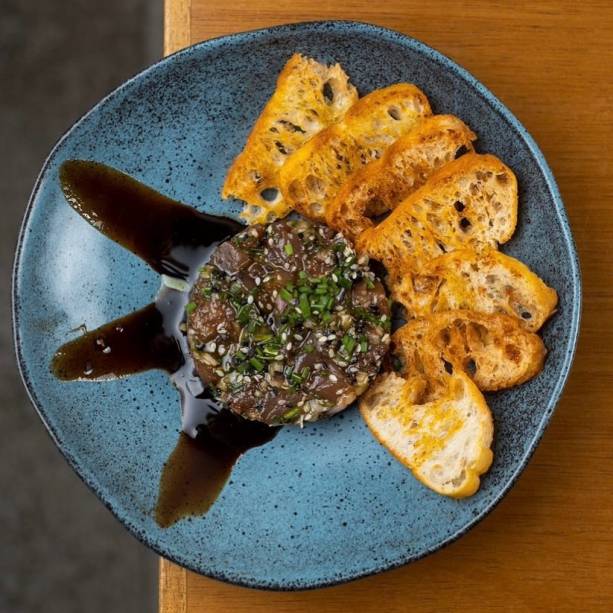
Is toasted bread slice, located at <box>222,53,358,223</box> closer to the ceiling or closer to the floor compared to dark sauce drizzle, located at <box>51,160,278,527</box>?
closer to the ceiling

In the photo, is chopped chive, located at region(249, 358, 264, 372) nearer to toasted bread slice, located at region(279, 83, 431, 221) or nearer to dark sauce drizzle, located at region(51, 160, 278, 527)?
dark sauce drizzle, located at region(51, 160, 278, 527)

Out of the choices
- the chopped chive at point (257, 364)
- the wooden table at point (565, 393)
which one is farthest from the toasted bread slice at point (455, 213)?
the chopped chive at point (257, 364)

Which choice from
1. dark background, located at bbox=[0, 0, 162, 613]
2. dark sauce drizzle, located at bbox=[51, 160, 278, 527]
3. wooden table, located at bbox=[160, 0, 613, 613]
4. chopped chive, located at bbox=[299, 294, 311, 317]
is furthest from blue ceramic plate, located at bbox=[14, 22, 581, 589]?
dark background, located at bbox=[0, 0, 162, 613]

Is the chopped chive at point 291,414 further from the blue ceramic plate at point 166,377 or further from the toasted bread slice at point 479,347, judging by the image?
the toasted bread slice at point 479,347

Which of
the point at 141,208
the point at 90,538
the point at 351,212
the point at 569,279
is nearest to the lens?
the point at 569,279

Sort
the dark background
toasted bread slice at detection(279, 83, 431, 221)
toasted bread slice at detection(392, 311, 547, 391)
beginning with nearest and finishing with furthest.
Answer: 1. toasted bread slice at detection(392, 311, 547, 391)
2. toasted bread slice at detection(279, 83, 431, 221)
3. the dark background

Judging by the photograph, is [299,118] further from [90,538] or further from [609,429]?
[90,538]

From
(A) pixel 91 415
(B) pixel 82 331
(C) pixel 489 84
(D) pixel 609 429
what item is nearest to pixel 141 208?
(B) pixel 82 331
